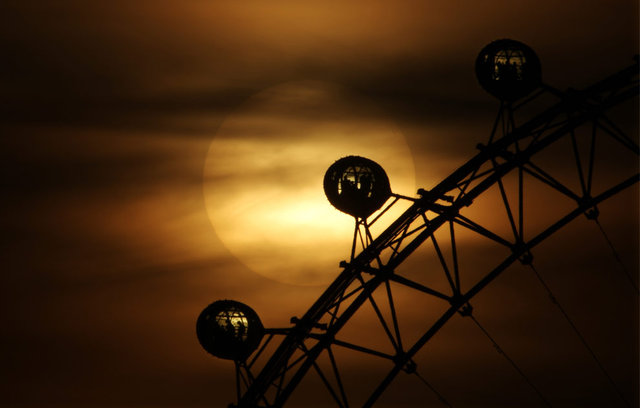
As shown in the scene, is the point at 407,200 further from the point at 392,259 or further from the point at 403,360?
the point at 403,360

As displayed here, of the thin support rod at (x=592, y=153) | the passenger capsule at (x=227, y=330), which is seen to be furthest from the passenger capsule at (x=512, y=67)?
the passenger capsule at (x=227, y=330)

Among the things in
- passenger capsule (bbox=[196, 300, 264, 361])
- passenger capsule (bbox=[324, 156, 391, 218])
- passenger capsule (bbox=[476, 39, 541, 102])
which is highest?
passenger capsule (bbox=[476, 39, 541, 102])

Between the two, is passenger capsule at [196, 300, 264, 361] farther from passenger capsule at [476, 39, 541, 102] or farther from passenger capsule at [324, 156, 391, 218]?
passenger capsule at [476, 39, 541, 102]

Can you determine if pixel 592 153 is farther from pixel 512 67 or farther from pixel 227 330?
pixel 227 330

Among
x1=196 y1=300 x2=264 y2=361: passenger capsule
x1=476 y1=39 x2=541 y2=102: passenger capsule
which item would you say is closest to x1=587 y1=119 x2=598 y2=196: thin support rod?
x1=476 y1=39 x2=541 y2=102: passenger capsule

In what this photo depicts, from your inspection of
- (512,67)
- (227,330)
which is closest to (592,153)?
(512,67)

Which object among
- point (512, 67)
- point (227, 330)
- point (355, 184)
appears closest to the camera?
point (512, 67)

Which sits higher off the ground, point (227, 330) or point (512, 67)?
point (512, 67)

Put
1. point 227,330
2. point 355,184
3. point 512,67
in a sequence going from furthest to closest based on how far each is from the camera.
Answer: point 227,330
point 355,184
point 512,67

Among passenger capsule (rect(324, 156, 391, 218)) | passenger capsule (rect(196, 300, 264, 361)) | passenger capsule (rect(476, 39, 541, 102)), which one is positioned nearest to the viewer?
passenger capsule (rect(476, 39, 541, 102))

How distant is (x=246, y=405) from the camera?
29.1m

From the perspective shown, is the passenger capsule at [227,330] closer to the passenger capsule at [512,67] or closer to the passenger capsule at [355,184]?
the passenger capsule at [355,184]

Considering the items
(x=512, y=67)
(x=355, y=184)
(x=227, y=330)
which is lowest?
(x=227, y=330)

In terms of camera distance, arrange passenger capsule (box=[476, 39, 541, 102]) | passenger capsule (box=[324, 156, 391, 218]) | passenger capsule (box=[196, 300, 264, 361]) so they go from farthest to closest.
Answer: passenger capsule (box=[196, 300, 264, 361])
passenger capsule (box=[324, 156, 391, 218])
passenger capsule (box=[476, 39, 541, 102])
